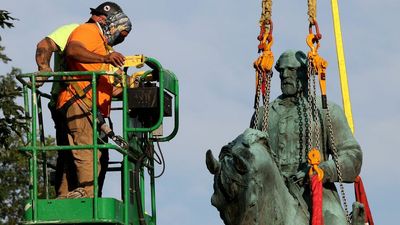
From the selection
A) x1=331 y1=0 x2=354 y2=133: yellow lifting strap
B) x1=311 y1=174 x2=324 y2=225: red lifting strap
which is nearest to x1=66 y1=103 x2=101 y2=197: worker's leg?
x1=311 y1=174 x2=324 y2=225: red lifting strap

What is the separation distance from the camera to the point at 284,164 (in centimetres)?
2102

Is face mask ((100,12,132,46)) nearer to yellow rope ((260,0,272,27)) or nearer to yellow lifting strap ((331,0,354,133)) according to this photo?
yellow rope ((260,0,272,27))

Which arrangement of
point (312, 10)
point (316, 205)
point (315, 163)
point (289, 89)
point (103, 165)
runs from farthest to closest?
point (103, 165), point (289, 89), point (312, 10), point (315, 163), point (316, 205)

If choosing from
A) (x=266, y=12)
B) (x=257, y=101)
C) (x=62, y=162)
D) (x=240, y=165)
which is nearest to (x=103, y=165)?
(x=62, y=162)

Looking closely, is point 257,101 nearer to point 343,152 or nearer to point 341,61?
point 343,152

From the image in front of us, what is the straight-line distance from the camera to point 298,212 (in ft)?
64.9

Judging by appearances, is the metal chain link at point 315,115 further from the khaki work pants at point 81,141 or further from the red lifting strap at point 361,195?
the khaki work pants at point 81,141

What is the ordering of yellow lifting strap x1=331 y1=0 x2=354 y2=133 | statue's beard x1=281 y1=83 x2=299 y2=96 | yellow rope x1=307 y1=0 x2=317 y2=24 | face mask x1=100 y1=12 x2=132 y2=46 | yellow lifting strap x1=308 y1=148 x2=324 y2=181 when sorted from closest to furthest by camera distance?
yellow lifting strap x1=308 y1=148 x2=324 y2=181
yellow rope x1=307 y1=0 x2=317 y2=24
statue's beard x1=281 y1=83 x2=299 y2=96
face mask x1=100 y1=12 x2=132 y2=46
yellow lifting strap x1=331 y1=0 x2=354 y2=133

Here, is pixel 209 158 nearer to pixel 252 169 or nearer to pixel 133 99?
pixel 252 169

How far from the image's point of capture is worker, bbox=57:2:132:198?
20.9m

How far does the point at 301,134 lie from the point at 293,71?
709 mm

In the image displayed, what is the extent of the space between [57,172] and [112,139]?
111cm

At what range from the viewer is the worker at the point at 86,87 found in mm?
20875

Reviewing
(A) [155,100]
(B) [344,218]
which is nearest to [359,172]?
(B) [344,218]
